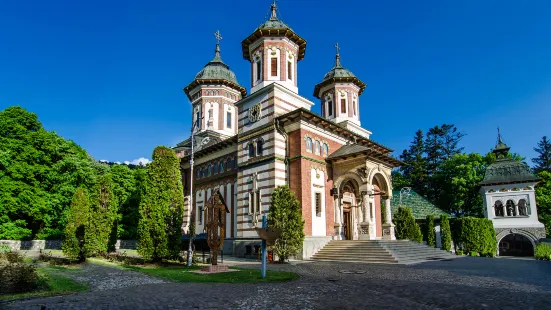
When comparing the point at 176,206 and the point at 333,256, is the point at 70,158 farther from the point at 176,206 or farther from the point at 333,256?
the point at 333,256

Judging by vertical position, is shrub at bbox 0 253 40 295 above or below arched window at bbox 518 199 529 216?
below

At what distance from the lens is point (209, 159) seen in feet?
102

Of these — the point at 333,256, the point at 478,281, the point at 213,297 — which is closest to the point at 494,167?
the point at 333,256

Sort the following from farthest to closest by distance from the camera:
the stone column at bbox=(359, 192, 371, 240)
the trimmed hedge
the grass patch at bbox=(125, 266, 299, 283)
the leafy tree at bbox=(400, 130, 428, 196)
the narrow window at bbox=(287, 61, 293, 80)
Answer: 1. the leafy tree at bbox=(400, 130, 428, 196)
2. the trimmed hedge
3. the narrow window at bbox=(287, 61, 293, 80)
4. the stone column at bbox=(359, 192, 371, 240)
5. the grass patch at bbox=(125, 266, 299, 283)

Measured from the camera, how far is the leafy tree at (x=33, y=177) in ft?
84.2

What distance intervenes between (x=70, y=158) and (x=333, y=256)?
2386 cm

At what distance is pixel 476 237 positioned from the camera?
29.6 meters

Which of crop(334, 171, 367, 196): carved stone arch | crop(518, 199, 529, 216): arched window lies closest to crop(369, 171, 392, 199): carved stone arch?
crop(334, 171, 367, 196): carved stone arch

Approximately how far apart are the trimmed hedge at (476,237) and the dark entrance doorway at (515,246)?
26.1ft

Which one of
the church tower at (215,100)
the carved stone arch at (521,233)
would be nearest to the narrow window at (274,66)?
the church tower at (215,100)

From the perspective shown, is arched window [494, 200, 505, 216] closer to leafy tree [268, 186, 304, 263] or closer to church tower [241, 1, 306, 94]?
church tower [241, 1, 306, 94]

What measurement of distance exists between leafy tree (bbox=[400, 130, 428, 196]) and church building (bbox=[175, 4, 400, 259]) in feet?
96.7

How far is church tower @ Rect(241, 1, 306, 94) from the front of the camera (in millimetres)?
25672

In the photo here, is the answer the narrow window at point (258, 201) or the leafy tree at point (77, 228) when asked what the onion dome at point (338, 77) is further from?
the leafy tree at point (77, 228)
